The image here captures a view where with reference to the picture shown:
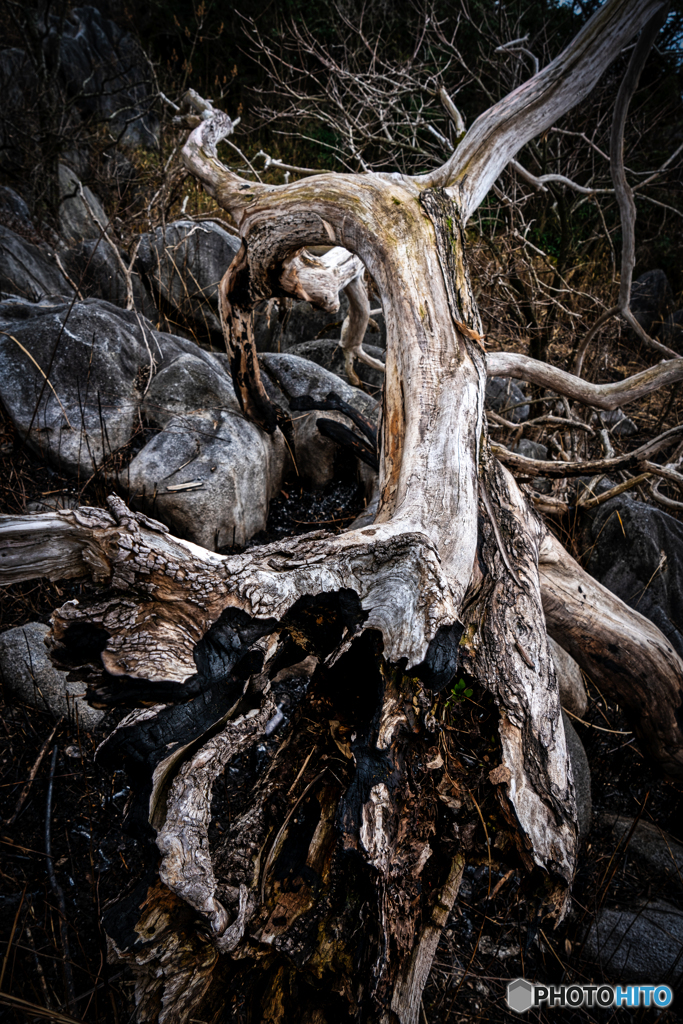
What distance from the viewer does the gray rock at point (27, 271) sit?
154 inches

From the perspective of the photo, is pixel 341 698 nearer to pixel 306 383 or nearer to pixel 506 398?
pixel 306 383

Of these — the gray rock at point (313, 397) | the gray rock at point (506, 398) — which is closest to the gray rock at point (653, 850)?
the gray rock at point (313, 397)

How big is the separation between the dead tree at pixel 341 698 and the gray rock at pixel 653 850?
321mm

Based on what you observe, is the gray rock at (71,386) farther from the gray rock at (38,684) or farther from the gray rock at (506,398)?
the gray rock at (506,398)

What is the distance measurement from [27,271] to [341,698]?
14.7 feet

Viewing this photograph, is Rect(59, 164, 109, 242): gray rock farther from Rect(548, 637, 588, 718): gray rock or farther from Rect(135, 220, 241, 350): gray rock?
Rect(548, 637, 588, 718): gray rock

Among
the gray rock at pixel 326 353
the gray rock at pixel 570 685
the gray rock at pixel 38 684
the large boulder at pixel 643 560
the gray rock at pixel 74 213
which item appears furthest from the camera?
the gray rock at pixel 74 213

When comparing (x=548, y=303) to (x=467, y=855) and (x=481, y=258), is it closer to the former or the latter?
(x=481, y=258)

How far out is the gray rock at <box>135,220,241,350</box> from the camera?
15.6ft

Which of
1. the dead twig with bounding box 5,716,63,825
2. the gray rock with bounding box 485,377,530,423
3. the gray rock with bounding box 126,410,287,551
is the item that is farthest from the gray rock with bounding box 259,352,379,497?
the dead twig with bounding box 5,716,63,825

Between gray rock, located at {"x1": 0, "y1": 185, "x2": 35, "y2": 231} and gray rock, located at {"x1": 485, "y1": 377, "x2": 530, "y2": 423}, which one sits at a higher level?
gray rock, located at {"x1": 0, "y1": 185, "x2": 35, "y2": 231}

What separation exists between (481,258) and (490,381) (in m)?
2.04

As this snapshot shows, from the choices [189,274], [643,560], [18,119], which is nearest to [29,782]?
[643,560]

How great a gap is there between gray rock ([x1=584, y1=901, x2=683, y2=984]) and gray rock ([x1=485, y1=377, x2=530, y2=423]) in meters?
3.54
